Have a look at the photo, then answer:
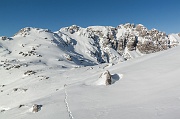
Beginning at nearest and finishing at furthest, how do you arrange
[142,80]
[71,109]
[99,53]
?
1. [71,109]
2. [142,80]
3. [99,53]

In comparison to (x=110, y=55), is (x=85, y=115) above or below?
below

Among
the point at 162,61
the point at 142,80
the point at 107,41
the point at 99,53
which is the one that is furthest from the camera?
the point at 107,41

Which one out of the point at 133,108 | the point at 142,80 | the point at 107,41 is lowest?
the point at 133,108

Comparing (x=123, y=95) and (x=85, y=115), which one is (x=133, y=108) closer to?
(x=85, y=115)

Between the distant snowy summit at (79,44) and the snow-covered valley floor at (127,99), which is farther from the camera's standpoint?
the distant snowy summit at (79,44)

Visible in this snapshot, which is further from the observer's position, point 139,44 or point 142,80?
point 139,44

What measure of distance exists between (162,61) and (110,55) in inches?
5931

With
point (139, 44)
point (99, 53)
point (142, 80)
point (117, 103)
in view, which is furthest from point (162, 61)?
point (139, 44)

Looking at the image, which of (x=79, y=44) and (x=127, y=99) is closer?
(x=127, y=99)

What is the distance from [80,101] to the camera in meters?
20.1

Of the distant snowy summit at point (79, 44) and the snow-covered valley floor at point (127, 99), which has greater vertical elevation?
the distant snowy summit at point (79, 44)

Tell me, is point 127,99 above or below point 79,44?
below

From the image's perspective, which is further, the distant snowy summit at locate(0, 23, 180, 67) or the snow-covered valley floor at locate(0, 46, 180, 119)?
the distant snowy summit at locate(0, 23, 180, 67)

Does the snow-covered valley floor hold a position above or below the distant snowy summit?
below
